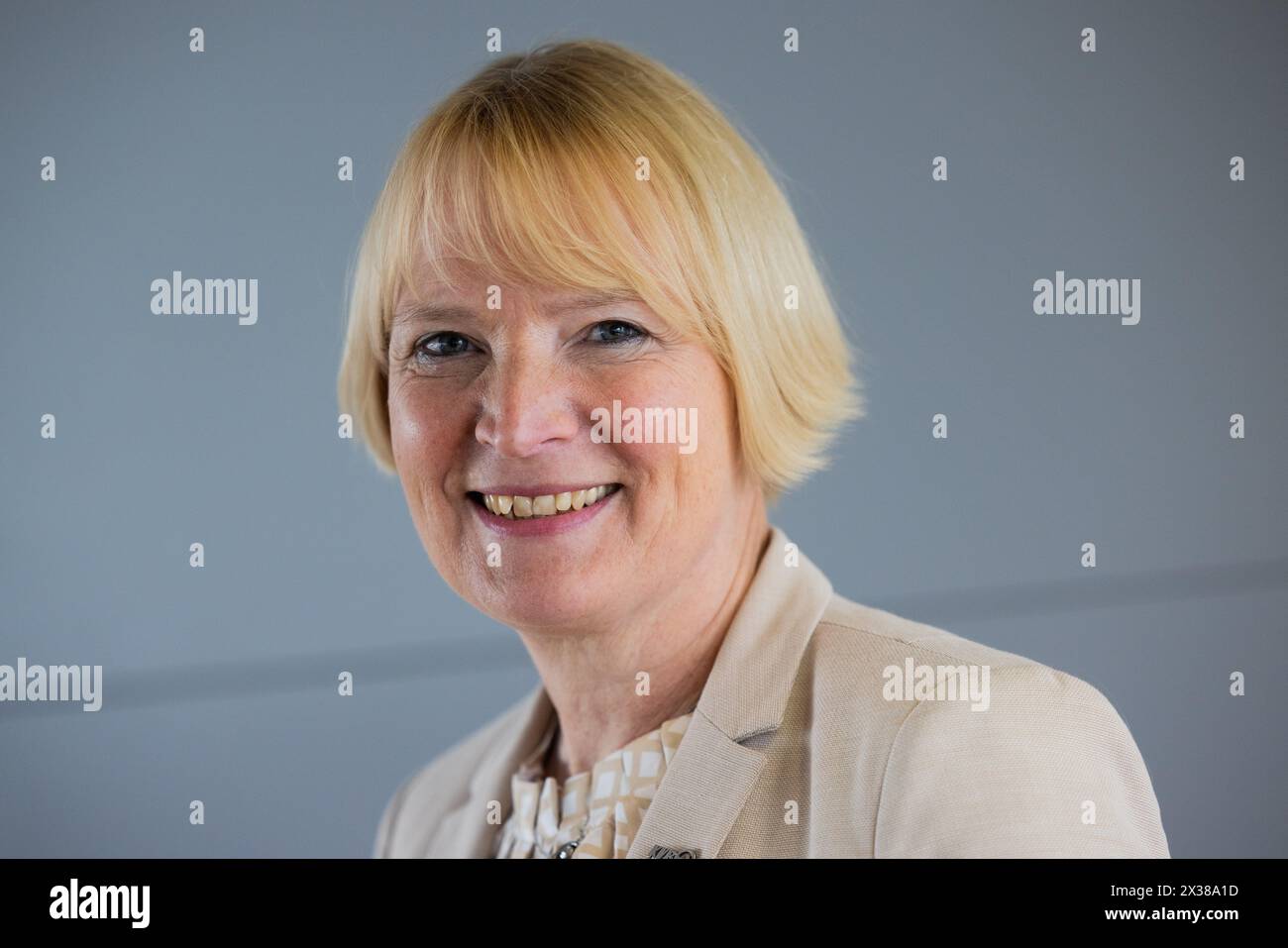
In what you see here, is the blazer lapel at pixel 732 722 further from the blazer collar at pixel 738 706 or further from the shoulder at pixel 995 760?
the shoulder at pixel 995 760

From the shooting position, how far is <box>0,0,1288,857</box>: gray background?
1.74 metres

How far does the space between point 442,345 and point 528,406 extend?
14cm

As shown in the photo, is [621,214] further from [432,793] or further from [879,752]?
[432,793]

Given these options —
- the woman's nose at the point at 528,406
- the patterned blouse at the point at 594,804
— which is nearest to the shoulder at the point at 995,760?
the patterned blouse at the point at 594,804

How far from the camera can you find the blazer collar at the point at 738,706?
139 centimetres

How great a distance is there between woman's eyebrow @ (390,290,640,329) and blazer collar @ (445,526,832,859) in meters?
0.37

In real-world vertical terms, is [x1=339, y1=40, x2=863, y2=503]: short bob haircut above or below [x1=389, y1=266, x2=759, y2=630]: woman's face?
above

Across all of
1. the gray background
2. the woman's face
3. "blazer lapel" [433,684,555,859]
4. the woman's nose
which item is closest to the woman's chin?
the woman's face

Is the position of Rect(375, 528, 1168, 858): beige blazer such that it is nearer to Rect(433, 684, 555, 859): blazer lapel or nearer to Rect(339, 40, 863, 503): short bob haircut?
Rect(339, 40, 863, 503): short bob haircut

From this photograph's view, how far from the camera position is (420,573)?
192 cm

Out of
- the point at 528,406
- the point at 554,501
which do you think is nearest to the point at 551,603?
the point at 554,501

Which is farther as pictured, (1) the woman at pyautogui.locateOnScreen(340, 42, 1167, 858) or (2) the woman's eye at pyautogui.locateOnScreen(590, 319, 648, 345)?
(2) the woman's eye at pyautogui.locateOnScreen(590, 319, 648, 345)
